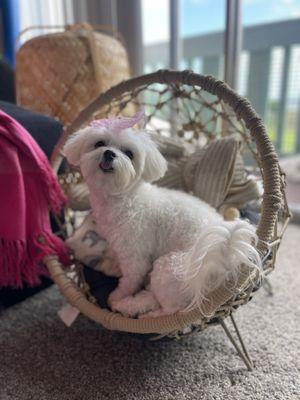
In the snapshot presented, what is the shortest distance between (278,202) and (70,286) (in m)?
0.54

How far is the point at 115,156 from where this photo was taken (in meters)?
0.74

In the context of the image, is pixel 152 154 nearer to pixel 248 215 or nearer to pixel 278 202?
pixel 278 202

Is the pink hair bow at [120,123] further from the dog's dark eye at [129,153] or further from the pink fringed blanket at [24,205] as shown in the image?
the pink fringed blanket at [24,205]

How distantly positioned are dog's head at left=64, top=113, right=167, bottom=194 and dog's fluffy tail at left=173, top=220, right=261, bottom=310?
0.67 ft

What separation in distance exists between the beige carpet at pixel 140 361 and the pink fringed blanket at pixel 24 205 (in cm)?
16

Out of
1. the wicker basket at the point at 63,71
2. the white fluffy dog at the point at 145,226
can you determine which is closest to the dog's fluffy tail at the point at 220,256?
the white fluffy dog at the point at 145,226

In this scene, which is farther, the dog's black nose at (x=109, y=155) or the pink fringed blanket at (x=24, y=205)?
the pink fringed blanket at (x=24, y=205)

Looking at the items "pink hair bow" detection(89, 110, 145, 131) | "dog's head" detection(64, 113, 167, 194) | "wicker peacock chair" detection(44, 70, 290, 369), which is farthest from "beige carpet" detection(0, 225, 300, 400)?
"pink hair bow" detection(89, 110, 145, 131)

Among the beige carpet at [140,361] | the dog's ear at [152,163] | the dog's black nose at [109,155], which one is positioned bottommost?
the beige carpet at [140,361]

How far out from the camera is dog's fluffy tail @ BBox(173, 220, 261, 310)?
64 cm

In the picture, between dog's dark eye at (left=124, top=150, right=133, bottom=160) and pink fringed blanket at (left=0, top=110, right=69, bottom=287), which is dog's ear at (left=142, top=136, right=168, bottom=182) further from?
pink fringed blanket at (left=0, top=110, right=69, bottom=287)

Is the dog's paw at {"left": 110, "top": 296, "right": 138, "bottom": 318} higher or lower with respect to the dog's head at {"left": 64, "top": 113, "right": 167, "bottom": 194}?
lower

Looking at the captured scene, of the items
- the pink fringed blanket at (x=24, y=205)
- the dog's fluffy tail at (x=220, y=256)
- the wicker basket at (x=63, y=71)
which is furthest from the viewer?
the wicker basket at (x=63, y=71)

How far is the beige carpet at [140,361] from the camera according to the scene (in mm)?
775
